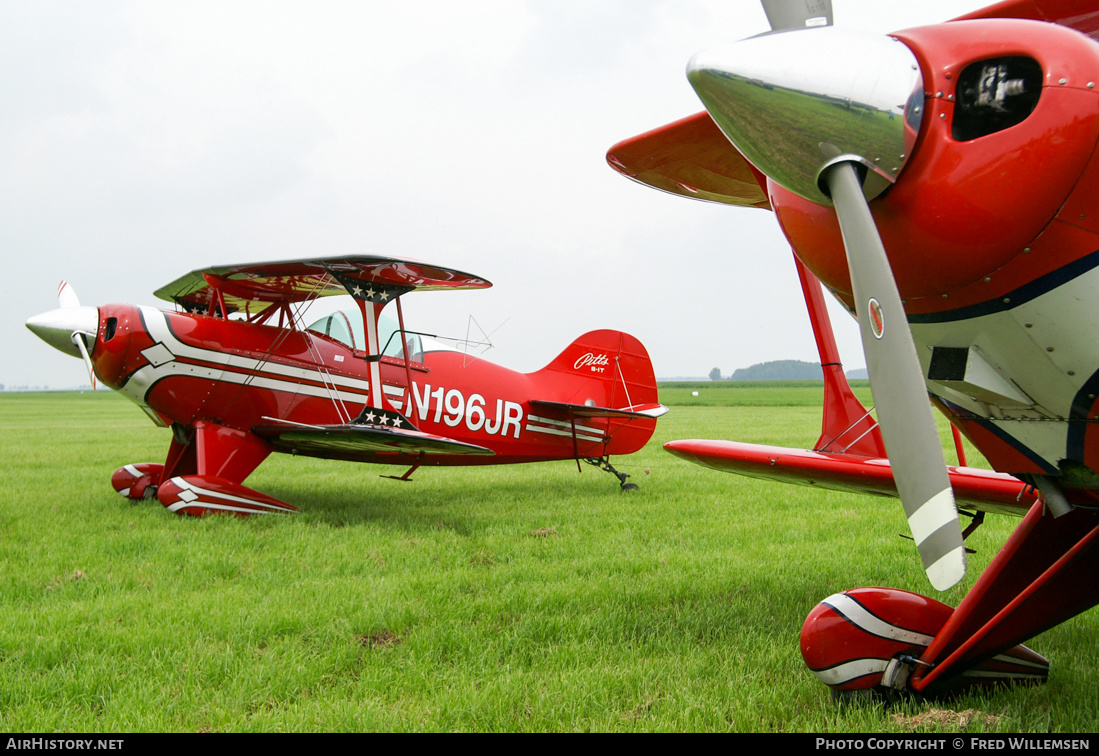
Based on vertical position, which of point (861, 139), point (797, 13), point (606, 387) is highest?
point (797, 13)

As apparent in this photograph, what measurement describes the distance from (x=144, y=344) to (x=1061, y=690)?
8324 mm

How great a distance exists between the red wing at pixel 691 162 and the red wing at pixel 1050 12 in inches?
49.5

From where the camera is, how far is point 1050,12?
2277 mm

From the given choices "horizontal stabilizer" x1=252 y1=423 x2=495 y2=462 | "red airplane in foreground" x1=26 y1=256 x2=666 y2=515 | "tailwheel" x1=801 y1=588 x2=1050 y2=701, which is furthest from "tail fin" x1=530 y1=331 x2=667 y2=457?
"tailwheel" x1=801 y1=588 x2=1050 y2=701

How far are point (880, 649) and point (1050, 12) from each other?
2.47m

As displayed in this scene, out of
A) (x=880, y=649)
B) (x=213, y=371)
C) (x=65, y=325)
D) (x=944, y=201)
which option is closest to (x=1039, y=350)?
(x=944, y=201)

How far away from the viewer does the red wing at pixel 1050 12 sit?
2232 mm

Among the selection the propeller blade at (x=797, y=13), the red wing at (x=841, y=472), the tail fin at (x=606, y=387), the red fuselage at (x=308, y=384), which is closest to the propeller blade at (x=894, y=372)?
the propeller blade at (x=797, y=13)

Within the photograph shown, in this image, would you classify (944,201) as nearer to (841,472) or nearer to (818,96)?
(818,96)

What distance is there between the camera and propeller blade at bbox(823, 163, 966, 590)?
183 centimetres

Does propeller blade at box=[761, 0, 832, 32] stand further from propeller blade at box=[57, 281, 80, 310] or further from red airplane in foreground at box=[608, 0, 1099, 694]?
propeller blade at box=[57, 281, 80, 310]

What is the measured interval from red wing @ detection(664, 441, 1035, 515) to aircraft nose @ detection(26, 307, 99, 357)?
647cm

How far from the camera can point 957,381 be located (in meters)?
2.26

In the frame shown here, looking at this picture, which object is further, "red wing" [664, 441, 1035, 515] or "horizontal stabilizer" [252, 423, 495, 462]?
"horizontal stabilizer" [252, 423, 495, 462]
